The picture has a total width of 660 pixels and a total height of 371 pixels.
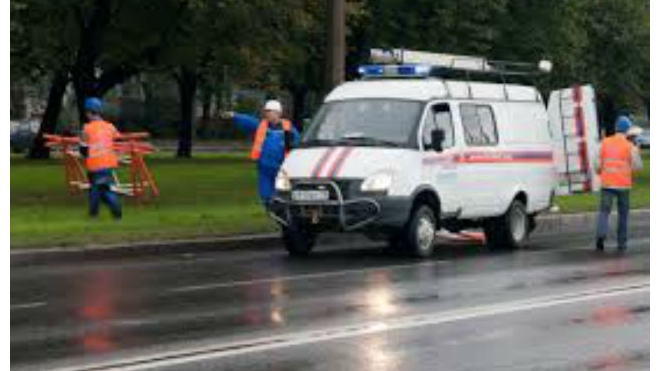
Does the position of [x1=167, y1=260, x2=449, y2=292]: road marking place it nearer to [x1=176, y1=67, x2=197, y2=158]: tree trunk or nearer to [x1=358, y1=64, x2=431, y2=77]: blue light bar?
[x1=358, y1=64, x2=431, y2=77]: blue light bar

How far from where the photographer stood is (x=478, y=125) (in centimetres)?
1814

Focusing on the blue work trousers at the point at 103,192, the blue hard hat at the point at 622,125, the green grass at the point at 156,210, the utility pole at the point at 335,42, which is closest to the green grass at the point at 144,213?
the green grass at the point at 156,210

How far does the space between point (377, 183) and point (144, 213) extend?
244 inches

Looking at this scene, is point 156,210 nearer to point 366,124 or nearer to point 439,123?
point 366,124

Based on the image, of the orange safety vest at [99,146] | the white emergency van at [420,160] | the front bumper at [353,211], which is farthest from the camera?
the orange safety vest at [99,146]

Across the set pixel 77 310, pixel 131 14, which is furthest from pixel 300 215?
pixel 131 14

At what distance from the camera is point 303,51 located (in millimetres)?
37781

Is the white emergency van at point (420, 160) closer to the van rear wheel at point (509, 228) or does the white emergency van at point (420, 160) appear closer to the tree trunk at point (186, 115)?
the van rear wheel at point (509, 228)

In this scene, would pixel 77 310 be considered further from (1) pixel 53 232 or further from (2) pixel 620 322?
(1) pixel 53 232

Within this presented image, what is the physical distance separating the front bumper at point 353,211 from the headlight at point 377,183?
92 mm

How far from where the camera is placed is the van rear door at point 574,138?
67.8 feet

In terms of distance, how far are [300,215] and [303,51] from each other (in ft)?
71.2

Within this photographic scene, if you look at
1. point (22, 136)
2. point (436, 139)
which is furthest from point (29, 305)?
point (22, 136)
